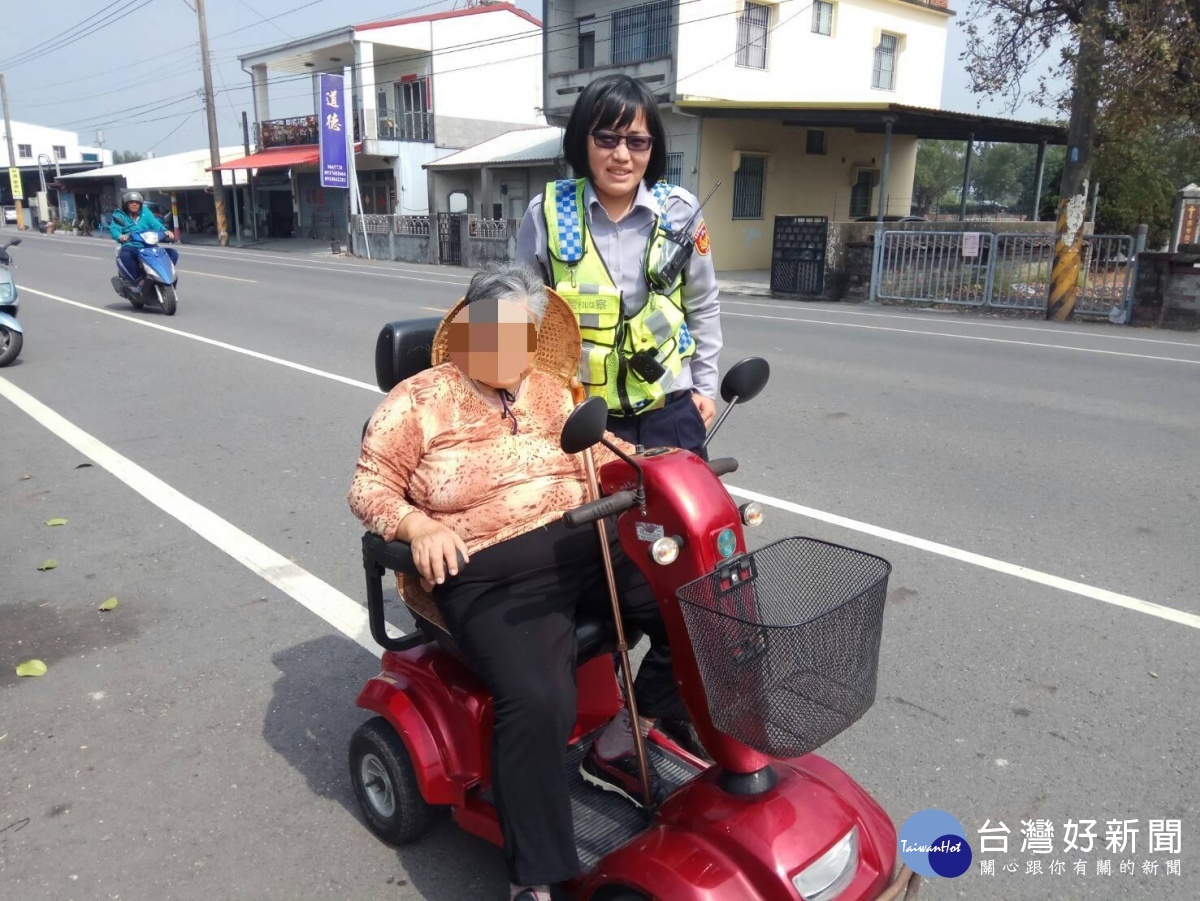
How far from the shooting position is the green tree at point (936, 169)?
Result: 200ft

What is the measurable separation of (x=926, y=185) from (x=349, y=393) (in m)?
62.6

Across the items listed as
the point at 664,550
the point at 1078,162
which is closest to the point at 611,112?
the point at 664,550

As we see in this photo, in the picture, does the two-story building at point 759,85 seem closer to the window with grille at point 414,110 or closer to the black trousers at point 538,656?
the window with grille at point 414,110

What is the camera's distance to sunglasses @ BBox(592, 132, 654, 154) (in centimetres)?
263

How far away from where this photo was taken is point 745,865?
185cm

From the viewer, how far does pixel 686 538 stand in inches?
77.2

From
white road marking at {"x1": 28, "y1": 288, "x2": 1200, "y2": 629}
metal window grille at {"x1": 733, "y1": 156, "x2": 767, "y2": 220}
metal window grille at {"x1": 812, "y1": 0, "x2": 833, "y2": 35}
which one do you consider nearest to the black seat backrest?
white road marking at {"x1": 28, "y1": 288, "x2": 1200, "y2": 629}

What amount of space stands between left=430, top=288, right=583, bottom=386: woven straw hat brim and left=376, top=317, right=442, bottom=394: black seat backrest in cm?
14

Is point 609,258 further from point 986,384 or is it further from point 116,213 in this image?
point 116,213

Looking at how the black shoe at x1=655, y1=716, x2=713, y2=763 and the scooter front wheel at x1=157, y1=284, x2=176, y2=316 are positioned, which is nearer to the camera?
the black shoe at x1=655, y1=716, x2=713, y2=763

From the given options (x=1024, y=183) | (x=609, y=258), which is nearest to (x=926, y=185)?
(x=1024, y=183)

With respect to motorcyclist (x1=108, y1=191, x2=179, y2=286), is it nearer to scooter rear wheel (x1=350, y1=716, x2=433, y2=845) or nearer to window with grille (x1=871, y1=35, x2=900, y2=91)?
scooter rear wheel (x1=350, y1=716, x2=433, y2=845)

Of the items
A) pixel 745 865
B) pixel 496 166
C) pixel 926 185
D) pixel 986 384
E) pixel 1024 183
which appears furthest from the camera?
pixel 1024 183

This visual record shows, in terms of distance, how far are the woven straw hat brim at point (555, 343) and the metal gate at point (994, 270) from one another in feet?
44.7
